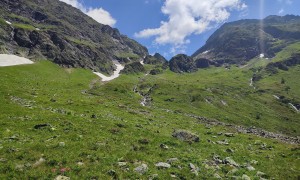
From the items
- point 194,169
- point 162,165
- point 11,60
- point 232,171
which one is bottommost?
point 162,165

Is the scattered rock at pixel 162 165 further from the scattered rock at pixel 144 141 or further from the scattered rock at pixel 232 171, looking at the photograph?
the scattered rock at pixel 144 141

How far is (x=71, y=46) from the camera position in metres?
194

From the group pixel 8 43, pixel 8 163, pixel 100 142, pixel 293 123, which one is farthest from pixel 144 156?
pixel 8 43

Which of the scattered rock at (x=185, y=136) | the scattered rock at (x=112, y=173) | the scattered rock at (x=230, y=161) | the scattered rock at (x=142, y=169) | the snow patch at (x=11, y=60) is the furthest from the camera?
the snow patch at (x=11, y=60)

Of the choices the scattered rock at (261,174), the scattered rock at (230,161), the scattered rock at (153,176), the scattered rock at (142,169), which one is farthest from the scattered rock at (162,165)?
the scattered rock at (261,174)

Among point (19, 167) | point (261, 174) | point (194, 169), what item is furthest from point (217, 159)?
point (19, 167)

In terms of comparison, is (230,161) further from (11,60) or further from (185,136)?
(11,60)

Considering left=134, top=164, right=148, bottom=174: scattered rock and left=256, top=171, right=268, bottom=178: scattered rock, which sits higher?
left=256, top=171, right=268, bottom=178: scattered rock

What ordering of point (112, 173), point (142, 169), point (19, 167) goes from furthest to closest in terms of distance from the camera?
point (142, 169) → point (112, 173) → point (19, 167)

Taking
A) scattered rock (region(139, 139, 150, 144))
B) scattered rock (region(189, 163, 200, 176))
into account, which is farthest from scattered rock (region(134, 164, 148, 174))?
scattered rock (region(139, 139, 150, 144))

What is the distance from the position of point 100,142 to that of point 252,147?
19.5 m

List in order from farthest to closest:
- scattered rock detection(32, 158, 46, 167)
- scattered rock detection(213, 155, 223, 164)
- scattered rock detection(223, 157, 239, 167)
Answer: scattered rock detection(213, 155, 223, 164) → scattered rock detection(223, 157, 239, 167) → scattered rock detection(32, 158, 46, 167)

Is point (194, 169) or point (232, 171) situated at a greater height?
point (232, 171)

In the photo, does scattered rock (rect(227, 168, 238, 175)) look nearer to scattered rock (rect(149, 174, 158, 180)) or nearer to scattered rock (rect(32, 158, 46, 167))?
scattered rock (rect(149, 174, 158, 180))
